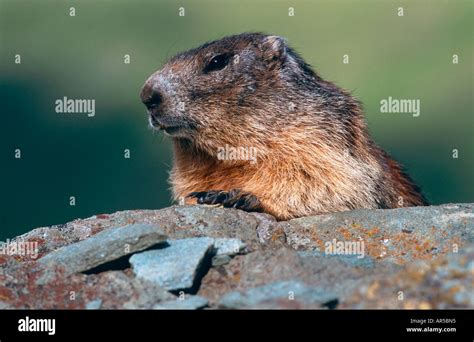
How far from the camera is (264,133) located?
9094mm

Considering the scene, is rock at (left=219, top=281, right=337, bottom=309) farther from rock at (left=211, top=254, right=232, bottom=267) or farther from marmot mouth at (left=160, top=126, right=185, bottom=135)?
marmot mouth at (left=160, top=126, right=185, bottom=135)

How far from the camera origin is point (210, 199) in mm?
8477

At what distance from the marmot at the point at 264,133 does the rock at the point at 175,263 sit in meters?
1.49

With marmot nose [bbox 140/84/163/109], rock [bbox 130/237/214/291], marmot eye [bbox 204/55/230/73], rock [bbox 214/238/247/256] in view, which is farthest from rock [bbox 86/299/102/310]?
marmot eye [bbox 204/55/230/73]

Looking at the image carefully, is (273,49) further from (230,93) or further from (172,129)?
(172,129)

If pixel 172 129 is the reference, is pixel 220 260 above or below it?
below

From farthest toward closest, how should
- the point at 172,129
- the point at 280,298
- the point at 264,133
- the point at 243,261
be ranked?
the point at 172,129 < the point at 264,133 < the point at 243,261 < the point at 280,298

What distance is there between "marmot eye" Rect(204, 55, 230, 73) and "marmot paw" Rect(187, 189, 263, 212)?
150 centimetres

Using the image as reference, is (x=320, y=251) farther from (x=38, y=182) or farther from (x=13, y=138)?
(x=13, y=138)

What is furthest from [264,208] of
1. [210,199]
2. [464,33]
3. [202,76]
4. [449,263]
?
[464,33]

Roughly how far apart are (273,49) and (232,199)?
206 centimetres

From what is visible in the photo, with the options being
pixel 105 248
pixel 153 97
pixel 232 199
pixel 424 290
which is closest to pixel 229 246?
pixel 105 248

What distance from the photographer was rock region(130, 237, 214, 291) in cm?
655

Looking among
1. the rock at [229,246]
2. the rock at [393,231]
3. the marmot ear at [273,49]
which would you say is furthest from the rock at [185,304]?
the marmot ear at [273,49]
